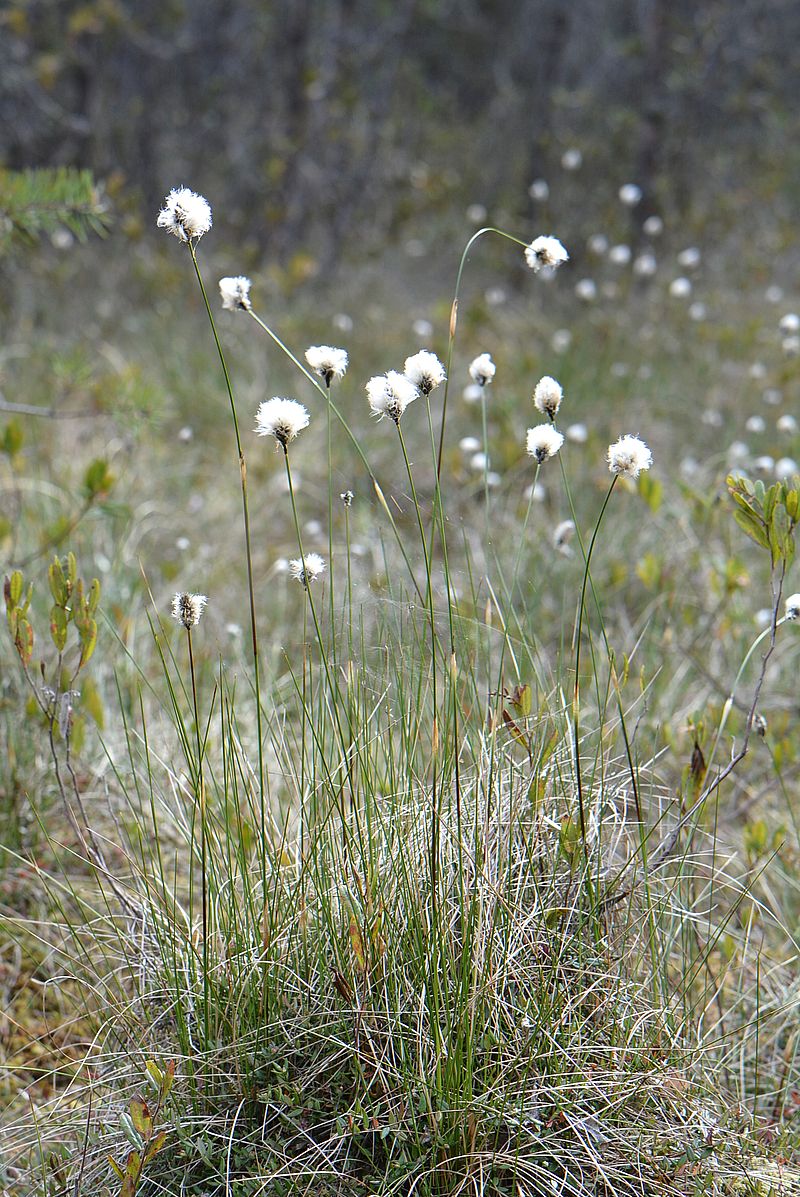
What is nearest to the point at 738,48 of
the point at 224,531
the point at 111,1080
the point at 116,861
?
the point at 224,531

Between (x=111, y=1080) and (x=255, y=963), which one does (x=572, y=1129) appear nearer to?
(x=255, y=963)

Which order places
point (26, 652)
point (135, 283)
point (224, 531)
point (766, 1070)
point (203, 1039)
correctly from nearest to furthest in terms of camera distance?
point (203, 1039)
point (26, 652)
point (766, 1070)
point (224, 531)
point (135, 283)

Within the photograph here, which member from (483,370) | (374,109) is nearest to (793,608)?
(483,370)

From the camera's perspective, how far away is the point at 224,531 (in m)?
4.73

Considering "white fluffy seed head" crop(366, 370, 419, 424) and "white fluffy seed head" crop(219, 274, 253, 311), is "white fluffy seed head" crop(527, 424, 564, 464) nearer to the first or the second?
"white fluffy seed head" crop(366, 370, 419, 424)

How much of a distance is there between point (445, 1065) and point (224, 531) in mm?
3381

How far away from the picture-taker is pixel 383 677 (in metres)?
1.91

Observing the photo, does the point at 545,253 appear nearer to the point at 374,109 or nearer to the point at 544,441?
the point at 544,441

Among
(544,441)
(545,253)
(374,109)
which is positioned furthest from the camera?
(374,109)

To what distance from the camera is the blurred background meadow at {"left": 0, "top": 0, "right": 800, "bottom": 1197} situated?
1.70 meters

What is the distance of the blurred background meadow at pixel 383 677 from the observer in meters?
1.70

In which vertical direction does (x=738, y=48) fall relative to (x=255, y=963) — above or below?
above

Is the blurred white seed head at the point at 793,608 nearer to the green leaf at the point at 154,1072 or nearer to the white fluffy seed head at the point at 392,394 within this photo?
the white fluffy seed head at the point at 392,394

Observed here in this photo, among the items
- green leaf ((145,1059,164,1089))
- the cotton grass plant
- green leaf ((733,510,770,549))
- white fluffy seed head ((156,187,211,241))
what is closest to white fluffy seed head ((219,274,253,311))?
the cotton grass plant
